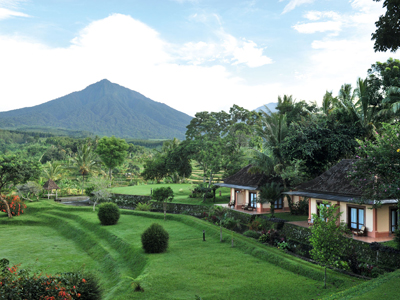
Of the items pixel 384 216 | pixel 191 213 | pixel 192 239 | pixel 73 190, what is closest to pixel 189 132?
pixel 73 190

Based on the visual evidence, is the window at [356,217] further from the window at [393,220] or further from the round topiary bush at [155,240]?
the round topiary bush at [155,240]

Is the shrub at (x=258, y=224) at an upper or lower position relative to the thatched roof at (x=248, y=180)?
lower

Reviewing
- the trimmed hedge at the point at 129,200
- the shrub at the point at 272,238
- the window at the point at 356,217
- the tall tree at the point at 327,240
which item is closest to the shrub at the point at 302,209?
the window at the point at 356,217

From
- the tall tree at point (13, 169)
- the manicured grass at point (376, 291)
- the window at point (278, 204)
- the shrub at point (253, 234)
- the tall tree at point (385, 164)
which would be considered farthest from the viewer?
the tall tree at point (13, 169)

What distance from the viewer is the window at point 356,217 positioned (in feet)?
53.5

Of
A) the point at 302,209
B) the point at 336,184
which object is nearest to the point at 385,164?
the point at 336,184

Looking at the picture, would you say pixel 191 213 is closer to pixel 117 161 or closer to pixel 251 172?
pixel 251 172

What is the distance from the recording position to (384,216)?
1583 cm

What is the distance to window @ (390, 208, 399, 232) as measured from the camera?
1612 cm

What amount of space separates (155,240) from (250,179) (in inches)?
490

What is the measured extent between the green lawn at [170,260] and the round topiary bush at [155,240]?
20.3 inches

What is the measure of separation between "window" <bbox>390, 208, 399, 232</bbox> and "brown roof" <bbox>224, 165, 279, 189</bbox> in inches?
377

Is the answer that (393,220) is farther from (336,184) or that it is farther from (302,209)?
(302,209)

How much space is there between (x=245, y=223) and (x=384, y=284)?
1312 centimetres
